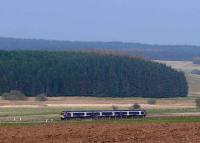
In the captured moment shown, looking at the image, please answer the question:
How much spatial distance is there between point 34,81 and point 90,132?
9304 cm

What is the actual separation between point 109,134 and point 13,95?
80978mm

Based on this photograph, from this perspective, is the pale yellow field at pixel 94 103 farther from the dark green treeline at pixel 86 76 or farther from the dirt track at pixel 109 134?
the dirt track at pixel 109 134

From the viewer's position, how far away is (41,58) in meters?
150

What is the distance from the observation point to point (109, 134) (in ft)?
131

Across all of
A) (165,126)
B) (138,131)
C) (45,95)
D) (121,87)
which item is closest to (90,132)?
(138,131)

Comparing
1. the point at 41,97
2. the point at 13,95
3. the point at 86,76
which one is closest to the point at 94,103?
the point at 41,97

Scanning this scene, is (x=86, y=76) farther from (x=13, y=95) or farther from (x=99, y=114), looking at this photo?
(x=99, y=114)

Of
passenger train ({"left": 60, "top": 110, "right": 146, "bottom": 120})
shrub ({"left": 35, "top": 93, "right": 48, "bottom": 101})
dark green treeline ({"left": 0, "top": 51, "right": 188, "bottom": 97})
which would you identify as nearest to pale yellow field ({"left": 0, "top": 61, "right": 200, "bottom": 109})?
shrub ({"left": 35, "top": 93, "right": 48, "bottom": 101})

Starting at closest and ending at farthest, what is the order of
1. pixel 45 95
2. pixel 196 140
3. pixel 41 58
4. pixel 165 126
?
pixel 196 140
pixel 165 126
pixel 45 95
pixel 41 58

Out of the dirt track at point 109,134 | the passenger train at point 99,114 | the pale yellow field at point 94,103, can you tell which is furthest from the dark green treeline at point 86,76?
the dirt track at point 109,134

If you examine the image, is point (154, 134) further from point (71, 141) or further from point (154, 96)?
point (154, 96)

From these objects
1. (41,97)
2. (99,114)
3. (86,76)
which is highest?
(86,76)

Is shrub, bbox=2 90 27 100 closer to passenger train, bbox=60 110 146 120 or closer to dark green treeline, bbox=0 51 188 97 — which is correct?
dark green treeline, bbox=0 51 188 97

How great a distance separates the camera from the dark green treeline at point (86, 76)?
134 m
